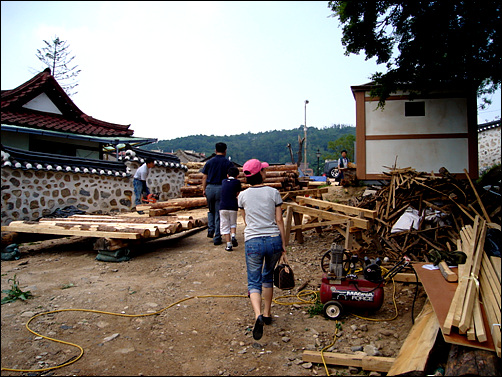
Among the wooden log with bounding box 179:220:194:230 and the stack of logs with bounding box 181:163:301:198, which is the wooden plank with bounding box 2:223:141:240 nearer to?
the wooden log with bounding box 179:220:194:230

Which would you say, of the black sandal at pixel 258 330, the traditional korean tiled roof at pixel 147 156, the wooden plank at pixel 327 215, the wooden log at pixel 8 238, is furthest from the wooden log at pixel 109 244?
the traditional korean tiled roof at pixel 147 156

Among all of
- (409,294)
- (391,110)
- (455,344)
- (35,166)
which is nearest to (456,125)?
(391,110)

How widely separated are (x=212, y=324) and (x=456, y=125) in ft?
32.8

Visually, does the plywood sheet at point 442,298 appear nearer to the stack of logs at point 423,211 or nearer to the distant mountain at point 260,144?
the stack of logs at point 423,211

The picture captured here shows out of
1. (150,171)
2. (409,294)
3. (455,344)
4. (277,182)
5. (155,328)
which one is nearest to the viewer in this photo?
(455,344)

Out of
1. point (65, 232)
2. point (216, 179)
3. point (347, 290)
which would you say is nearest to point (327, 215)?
point (216, 179)

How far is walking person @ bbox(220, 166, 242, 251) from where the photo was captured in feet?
24.5

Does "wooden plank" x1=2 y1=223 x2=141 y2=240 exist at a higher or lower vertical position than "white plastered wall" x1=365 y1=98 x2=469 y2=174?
lower

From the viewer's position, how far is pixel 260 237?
13.8 ft

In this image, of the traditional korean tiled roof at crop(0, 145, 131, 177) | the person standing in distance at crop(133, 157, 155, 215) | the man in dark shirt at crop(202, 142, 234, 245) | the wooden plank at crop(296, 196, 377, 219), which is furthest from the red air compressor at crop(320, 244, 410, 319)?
the traditional korean tiled roof at crop(0, 145, 131, 177)

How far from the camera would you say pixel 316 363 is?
3562mm

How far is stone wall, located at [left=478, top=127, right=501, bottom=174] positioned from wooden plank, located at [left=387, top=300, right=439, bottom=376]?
82.1ft

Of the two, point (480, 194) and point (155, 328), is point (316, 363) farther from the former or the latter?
point (480, 194)

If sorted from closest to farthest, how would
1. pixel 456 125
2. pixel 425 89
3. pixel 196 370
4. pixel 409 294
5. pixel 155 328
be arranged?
pixel 196 370 < pixel 155 328 < pixel 409 294 < pixel 425 89 < pixel 456 125
